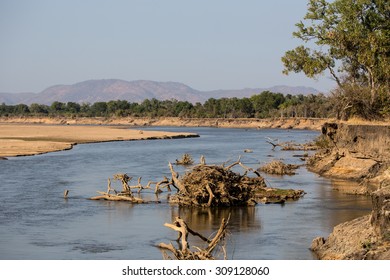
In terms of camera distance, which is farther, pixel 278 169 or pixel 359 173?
pixel 278 169

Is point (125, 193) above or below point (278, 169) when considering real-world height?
below

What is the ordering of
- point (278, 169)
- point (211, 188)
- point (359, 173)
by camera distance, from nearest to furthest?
1. point (211, 188)
2. point (359, 173)
3. point (278, 169)

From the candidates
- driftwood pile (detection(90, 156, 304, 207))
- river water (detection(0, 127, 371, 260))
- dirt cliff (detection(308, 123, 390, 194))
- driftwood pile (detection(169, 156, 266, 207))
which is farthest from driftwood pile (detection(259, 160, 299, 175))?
driftwood pile (detection(169, 156, 266, 207))

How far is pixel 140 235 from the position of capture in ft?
81.8

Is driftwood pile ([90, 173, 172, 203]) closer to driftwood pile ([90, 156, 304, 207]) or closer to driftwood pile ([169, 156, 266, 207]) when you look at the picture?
driftwood pile ([90, 156, 304, 207])

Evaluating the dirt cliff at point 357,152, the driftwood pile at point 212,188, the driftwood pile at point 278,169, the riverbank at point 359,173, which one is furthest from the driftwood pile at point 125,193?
the driftwood pile at point 278,169

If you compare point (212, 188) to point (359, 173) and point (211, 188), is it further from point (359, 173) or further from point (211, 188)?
point (359, 173)

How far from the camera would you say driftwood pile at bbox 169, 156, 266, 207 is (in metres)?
29.5

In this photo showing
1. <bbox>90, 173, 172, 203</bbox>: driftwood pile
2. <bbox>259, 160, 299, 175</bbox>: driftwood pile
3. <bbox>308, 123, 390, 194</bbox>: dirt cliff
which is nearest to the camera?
<bbox>90, 173, 172, 203</bbox>: driftwood pile

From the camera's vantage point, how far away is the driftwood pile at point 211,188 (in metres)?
29.5

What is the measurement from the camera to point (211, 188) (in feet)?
97.8

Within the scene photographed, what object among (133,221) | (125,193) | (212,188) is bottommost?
(133,221)

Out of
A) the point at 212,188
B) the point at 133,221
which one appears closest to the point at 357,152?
the point at 212,188

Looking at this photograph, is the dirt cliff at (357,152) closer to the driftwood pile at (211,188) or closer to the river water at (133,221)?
the river water at (133,221)
